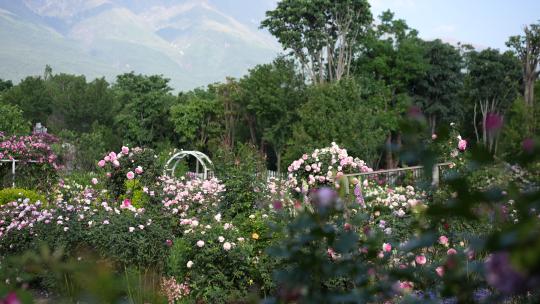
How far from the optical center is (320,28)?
28109mm

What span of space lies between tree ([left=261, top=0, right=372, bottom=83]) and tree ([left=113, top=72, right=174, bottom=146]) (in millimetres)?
10655

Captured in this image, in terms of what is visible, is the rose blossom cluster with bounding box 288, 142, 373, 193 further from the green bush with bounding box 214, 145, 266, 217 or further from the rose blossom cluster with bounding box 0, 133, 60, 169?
the rose blossom cluster with bounding box 0, 133, 60, 169

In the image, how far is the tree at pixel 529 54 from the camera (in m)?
25.9

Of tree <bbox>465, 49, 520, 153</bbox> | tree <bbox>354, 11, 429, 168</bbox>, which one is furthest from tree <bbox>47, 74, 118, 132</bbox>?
tree <bbox>465, 49, 520, 153</bbox>

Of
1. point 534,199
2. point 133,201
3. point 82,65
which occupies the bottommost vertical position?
point 133,201

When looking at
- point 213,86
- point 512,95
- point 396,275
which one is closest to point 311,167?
point 396,275

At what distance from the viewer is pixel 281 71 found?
29203mm

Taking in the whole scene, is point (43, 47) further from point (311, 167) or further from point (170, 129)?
point (311, 167)

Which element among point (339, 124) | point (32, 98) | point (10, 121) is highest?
point (32, 98)

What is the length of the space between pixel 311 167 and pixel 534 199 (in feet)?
28.7

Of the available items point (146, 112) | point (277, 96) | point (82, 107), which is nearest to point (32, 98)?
point (82, 107)

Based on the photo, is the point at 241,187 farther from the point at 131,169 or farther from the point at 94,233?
the point at 94,233

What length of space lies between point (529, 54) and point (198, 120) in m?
18.0

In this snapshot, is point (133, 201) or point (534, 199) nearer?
point (534, 199)
